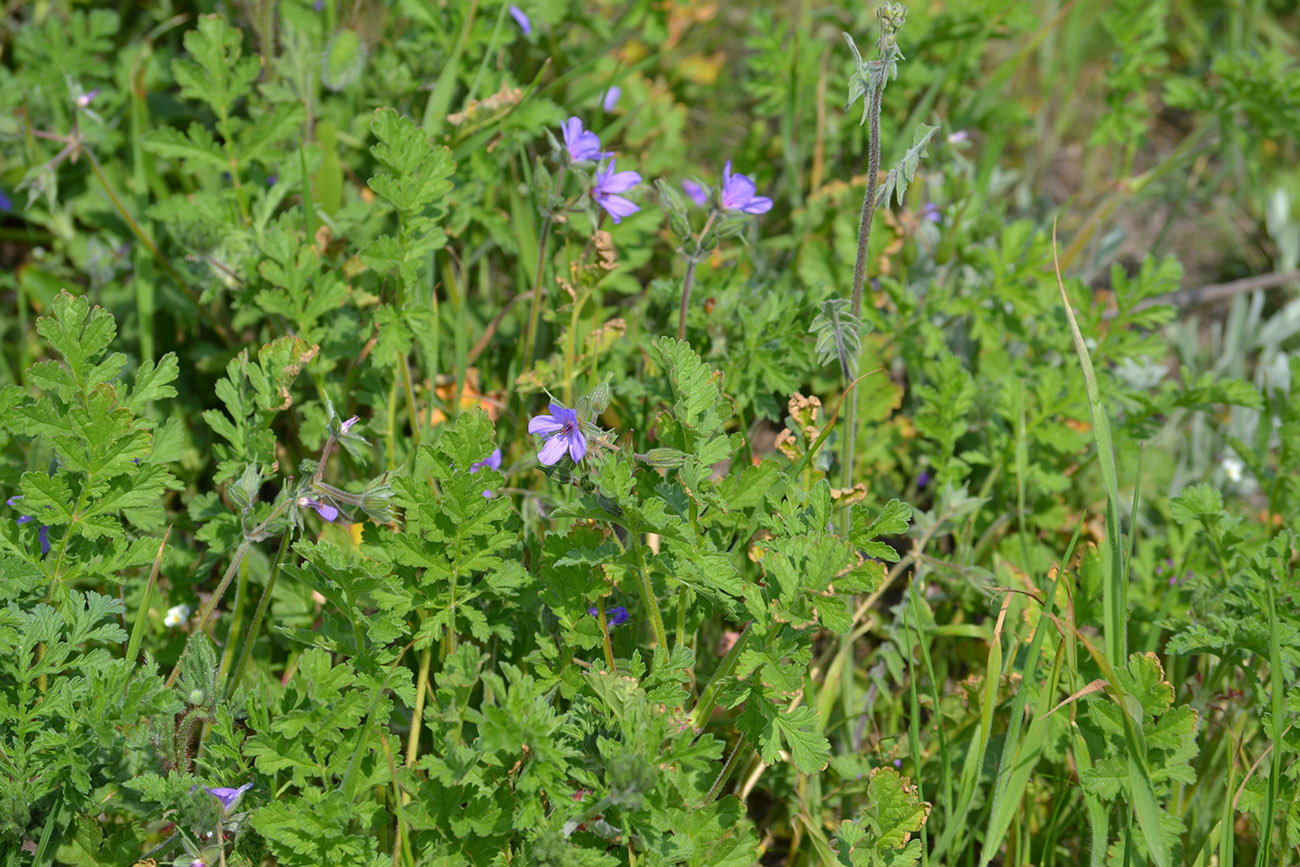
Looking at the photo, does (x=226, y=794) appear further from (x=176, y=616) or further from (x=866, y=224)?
(x=866, y=224)

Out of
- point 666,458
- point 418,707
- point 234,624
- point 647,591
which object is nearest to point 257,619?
point 234,624

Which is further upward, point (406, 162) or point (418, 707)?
point (406, 162)

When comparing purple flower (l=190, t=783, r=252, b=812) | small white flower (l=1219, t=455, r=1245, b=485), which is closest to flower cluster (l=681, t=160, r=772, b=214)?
purple flower (l=190, t=783, r=252, b=812)

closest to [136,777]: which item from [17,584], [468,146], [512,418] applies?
[17,584]

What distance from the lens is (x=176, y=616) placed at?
2699 millimetres

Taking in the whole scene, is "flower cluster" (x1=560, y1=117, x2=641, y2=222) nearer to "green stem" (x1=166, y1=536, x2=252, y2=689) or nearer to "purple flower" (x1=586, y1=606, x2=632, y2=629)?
"purple flower" (x1=586, y1=606, x2=632, y2=629)

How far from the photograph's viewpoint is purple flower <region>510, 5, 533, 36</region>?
3.46m

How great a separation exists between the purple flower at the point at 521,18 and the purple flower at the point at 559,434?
5.80 ft

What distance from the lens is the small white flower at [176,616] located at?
267 centimetres

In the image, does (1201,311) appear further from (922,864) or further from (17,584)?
(17,584)

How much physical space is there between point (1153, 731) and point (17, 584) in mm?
2397

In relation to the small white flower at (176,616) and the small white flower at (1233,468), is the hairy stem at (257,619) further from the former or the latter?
the small white flower at (1233,468)

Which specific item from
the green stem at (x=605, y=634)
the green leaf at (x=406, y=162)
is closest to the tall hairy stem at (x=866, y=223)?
the green stem at (x=605, y=634)

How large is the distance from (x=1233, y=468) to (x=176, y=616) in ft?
10.9
